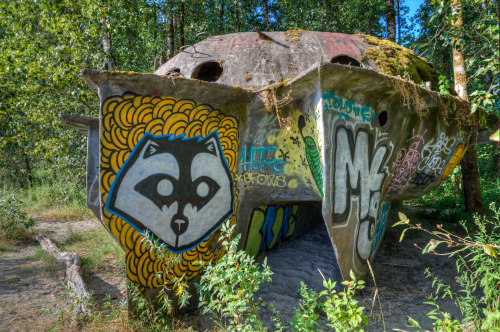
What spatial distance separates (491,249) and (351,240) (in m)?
2.36

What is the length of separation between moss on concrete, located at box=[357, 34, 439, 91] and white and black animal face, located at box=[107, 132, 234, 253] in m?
2.96

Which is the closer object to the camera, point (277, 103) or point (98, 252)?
point (277, 103)

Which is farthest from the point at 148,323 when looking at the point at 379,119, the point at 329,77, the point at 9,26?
the point at 9,26

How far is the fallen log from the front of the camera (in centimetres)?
433

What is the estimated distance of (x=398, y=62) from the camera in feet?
17.8

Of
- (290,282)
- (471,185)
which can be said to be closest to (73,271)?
(290,282)

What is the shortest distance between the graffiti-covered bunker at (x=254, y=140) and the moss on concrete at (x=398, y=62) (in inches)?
1.3

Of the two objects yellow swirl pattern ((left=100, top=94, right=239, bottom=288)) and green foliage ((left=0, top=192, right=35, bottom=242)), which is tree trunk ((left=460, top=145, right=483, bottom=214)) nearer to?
yellow swirl pattern ((left=100, top=94, right=239, bottom=288))

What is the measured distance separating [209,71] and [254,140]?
1816 mm

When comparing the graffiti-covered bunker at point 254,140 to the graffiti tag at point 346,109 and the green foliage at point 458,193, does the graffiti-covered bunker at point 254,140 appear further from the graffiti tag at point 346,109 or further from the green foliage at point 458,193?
the green foliage at point 458,193

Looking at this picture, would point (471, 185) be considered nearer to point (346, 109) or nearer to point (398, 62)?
point (398, 62)

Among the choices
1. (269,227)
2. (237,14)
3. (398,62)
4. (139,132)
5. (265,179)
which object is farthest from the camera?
(237,14)

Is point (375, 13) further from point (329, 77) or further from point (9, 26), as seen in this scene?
point (9, 26)

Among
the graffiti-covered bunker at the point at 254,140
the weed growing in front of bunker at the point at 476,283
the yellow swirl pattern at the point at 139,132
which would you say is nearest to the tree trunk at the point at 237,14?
the graffiti-covered bunker at the point at 254,140
